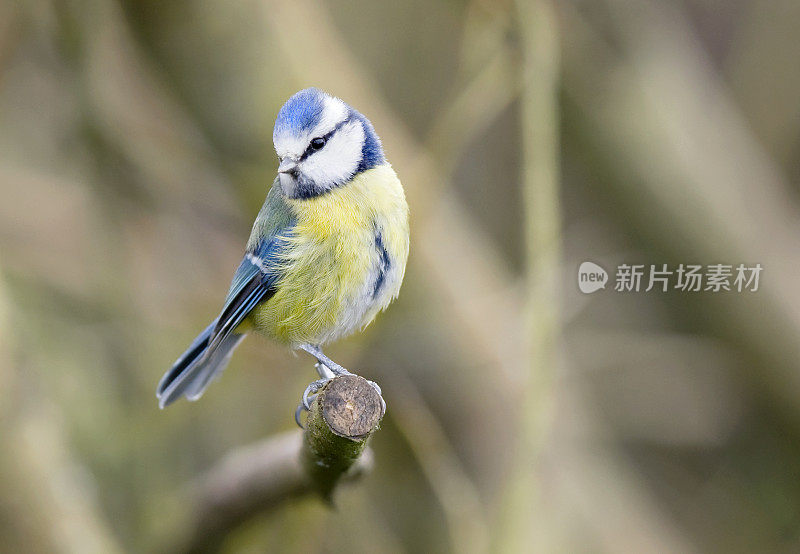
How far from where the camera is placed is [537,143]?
2498mm

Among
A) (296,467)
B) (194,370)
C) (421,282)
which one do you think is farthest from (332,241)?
(421,282)

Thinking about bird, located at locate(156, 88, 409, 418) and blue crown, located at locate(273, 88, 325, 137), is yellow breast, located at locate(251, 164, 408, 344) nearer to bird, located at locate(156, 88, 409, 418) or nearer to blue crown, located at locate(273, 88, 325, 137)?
bird, located at locate(156, 88, 409, 418)

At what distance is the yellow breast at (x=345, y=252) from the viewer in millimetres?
1907

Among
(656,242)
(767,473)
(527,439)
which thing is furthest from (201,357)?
(767,473)

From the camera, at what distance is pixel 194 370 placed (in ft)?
7.53

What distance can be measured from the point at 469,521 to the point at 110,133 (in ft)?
5.62

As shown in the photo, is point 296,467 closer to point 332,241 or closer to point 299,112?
point 332,241

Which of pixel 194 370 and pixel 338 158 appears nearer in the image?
pixel 338 158

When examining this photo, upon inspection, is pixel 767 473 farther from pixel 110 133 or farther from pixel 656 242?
pixel 110 133

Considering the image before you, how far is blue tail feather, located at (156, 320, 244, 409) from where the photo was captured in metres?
2.23

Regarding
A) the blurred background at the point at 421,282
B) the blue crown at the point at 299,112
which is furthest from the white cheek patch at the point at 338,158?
the blurred background at the point at 421,282

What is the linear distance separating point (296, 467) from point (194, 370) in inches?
22.7

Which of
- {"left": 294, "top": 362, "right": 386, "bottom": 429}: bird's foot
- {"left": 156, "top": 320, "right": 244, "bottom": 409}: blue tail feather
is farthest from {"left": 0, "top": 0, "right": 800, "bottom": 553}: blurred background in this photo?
{"left": 294, "top": 362, "right": 386, "bottom": 429}: bird's foot

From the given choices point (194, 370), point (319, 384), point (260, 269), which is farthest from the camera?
point (194, 370)
